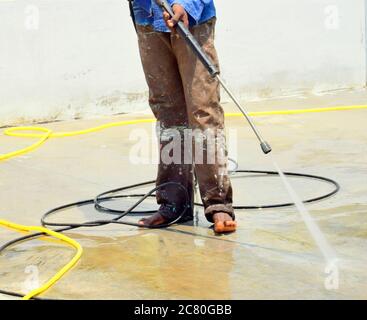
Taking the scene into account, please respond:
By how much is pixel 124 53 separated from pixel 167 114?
427 cm

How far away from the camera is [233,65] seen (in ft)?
32.6

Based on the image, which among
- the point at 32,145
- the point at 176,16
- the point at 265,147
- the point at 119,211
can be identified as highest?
the point at 176,16

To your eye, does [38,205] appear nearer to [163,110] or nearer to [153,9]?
[163,110]

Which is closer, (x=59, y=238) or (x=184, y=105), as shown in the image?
(x=59, y=238)

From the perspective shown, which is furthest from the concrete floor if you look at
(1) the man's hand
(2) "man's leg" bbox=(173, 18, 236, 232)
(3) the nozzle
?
(1) the man's hand

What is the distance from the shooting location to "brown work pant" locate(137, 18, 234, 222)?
15.7ft

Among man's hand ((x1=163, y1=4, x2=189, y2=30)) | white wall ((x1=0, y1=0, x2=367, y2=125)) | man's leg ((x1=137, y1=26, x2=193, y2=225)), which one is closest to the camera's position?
man's hand ((x1=163, y1=4, x2=189, y2=30))

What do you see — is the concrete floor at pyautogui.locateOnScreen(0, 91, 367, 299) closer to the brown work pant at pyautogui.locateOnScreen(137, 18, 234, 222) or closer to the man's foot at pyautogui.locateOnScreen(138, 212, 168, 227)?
the man's foot at pyautogui.locateOnScreen(138, 212, 168, 227)

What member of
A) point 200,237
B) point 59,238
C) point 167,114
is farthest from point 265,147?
point 59,238

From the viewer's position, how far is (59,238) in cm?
488

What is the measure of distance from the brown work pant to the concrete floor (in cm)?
21

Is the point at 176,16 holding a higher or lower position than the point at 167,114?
higher

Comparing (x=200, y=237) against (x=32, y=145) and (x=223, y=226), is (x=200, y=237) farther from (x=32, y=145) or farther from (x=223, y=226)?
(x=32, y=145)
